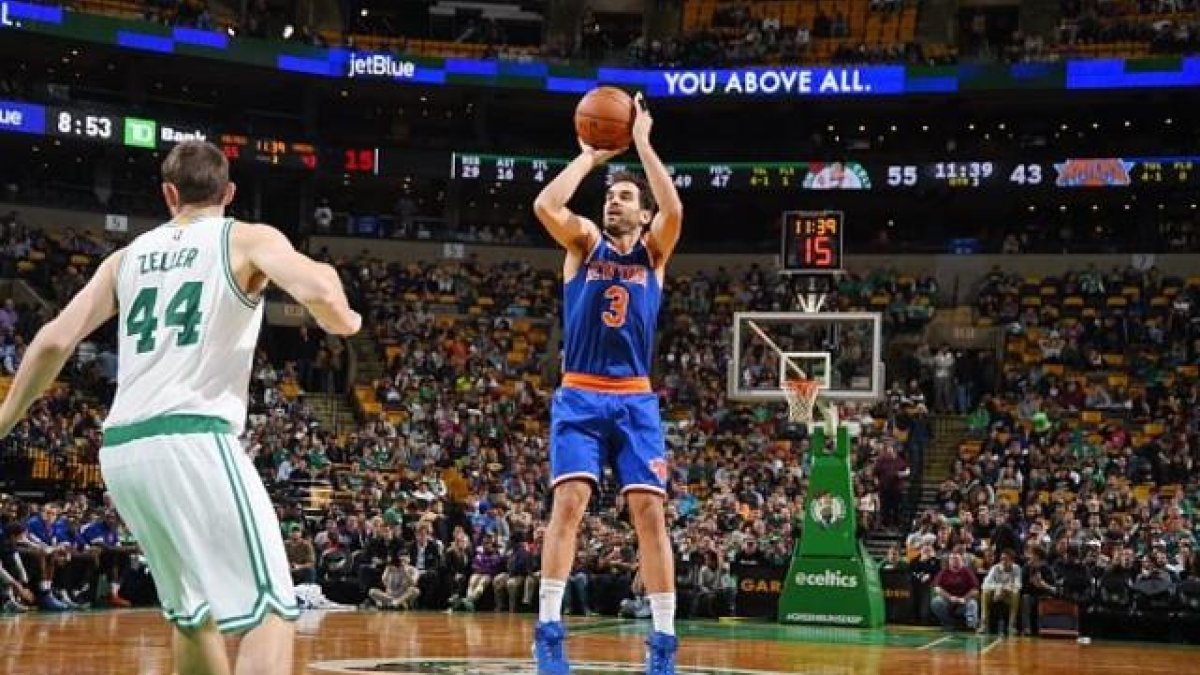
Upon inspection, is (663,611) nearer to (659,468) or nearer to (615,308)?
(659,468)

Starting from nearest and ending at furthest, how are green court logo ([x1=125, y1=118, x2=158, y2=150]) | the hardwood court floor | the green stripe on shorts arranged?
the green stripe on shorts, the hardwood court floor, green court logo ([x1=125, y1=118, x2=158, y2=150])

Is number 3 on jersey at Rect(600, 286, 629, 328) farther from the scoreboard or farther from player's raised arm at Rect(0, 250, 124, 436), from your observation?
the scoreboard

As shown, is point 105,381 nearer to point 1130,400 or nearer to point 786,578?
point 786,578

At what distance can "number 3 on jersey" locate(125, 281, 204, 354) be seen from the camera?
16.7ft

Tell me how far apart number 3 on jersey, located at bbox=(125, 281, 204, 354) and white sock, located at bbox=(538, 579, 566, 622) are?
11.2 feet

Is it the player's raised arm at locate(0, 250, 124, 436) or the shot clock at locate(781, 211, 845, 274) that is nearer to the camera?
the player's raised arm at locate(0, 250, 124, 436)

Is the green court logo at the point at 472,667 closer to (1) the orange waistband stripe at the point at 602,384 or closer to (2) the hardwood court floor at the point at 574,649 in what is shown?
(2) the hardwood court floor at the point at 574,649

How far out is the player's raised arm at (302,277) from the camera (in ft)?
15.8

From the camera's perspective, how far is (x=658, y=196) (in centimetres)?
821

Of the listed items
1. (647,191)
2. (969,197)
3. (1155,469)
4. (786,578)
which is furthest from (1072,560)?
(969,197)

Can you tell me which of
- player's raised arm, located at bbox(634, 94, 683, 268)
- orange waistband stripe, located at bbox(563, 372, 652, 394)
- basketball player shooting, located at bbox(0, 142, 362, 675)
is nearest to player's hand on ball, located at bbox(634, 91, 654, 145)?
player's raised arm, located at bbox(634, 94, 683, 268)

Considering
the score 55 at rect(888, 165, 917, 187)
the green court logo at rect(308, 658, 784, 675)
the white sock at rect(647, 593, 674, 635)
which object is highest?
the score 55 at rect(888, 165, 917, 187)

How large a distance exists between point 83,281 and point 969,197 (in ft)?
68.6

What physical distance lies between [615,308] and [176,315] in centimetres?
351
